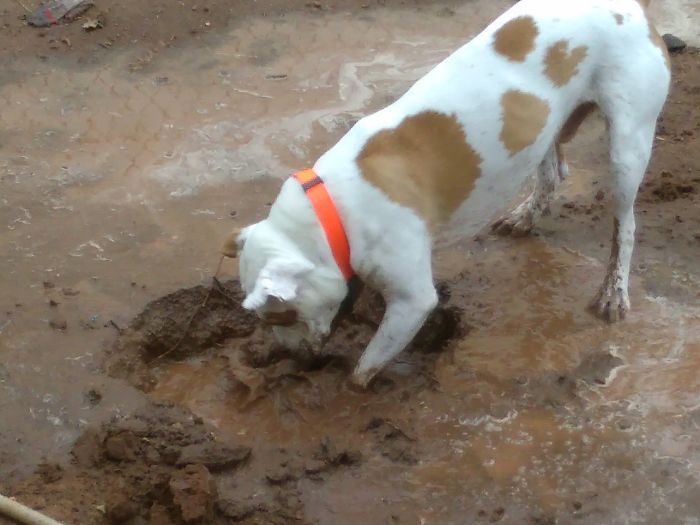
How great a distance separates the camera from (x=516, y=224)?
5.73 meters

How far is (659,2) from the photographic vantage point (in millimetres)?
8797

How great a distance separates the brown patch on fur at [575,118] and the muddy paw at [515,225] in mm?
566

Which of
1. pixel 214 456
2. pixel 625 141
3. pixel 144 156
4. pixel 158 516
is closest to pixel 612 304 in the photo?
pixel 625 141

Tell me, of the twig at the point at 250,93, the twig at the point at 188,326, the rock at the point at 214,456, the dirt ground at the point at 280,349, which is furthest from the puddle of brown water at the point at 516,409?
the twig at the point at 250,93

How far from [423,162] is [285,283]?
2.85 feet

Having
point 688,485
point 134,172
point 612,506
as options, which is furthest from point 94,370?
point 688,485

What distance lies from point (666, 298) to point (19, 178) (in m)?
4.17

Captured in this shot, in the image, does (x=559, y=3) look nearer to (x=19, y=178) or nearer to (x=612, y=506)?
(x=612, y=506)

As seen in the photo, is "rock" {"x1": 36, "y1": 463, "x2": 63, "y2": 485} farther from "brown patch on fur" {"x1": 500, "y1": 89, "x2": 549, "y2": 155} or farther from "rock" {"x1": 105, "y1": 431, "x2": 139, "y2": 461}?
"brown patch on fur" {"x1": 500, "y1": 89, "x2": 549, "y2": 155}

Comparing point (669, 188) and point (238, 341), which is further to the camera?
point (669, 188)

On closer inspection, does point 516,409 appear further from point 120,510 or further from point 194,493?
point 120,510

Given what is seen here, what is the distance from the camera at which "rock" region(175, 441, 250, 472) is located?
A: 4.20m

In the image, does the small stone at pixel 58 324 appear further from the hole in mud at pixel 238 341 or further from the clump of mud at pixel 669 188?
the clump of mud at pixel 669 188

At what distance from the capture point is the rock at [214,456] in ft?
13.8
